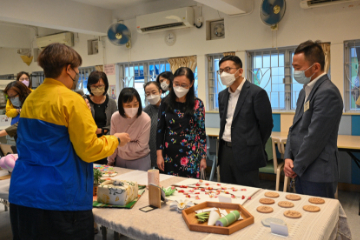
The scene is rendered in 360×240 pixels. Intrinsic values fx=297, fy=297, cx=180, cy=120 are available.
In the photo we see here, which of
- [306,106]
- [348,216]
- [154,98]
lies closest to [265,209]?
[306,106]

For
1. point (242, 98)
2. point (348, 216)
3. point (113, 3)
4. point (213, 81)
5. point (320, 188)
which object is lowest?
point (348, 216)

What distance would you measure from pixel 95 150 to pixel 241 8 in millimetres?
3899

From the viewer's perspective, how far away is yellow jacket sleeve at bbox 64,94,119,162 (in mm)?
1249

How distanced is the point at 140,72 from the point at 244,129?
4475mm

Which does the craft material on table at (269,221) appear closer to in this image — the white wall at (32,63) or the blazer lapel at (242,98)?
the blazer lapel at (242,98)

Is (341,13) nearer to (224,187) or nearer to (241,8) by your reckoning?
(241,8)

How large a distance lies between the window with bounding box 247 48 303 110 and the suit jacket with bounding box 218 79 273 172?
277 cm

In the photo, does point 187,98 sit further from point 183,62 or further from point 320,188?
point 183,62

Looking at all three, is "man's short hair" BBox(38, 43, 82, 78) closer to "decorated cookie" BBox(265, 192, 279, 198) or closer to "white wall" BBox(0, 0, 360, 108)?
"decorated cookie" BBox(265, 192, 279, 198)

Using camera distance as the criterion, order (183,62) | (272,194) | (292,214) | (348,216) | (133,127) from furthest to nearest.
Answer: (183,62), (348,216), (133,127), (272,194), (292,214)

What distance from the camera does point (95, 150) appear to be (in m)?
1.30

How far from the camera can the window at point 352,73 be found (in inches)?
161

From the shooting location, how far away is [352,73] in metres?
4.12

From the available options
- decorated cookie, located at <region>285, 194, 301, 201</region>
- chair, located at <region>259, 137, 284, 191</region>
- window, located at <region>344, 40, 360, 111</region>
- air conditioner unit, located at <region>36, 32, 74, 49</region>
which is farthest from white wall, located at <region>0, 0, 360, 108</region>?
decorated cookie, located at <region>285, 194, 301, 201</region>
